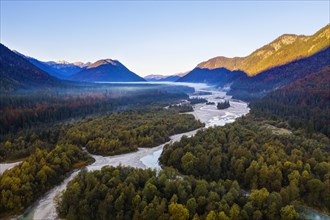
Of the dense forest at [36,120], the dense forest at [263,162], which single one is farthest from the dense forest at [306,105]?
the dense forest at [36,120]

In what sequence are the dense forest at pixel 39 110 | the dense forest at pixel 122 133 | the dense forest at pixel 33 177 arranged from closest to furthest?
the dense forest at pixel 33 177 < the dense forest at pixel 122 133 < the dense forest at pixel 39 110

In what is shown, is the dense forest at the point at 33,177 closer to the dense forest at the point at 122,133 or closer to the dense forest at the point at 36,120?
the dense forest at the point at 122,133

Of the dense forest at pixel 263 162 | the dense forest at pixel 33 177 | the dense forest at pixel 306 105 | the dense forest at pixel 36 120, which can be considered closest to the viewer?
the dense forest at pixel 33 177

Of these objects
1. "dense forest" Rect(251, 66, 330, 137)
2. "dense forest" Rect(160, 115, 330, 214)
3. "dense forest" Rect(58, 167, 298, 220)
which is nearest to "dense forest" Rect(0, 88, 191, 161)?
"dense forest" Rect(58, 167, 298, 220)

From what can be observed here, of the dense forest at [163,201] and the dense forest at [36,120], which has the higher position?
the dense forest at [36,120]

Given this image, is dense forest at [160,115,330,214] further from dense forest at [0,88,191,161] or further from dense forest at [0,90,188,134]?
dense forest at [0,90,188,134]

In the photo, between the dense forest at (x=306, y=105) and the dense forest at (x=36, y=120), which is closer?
the dense forest at (x=36, y=120)

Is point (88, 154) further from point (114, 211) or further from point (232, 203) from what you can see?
point (232, 203)

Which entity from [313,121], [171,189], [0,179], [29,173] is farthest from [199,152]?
[313,121]
